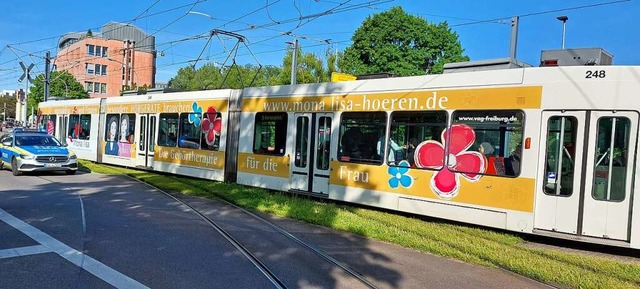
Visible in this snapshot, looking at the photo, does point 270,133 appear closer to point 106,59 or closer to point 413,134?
point 413,134

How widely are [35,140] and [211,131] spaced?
22.3 ft

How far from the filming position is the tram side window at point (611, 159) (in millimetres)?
7625

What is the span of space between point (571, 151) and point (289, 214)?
17.3 ft

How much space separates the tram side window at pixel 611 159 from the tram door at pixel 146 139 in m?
14.7

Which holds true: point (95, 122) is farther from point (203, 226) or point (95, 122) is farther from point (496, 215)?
point (496, 215)

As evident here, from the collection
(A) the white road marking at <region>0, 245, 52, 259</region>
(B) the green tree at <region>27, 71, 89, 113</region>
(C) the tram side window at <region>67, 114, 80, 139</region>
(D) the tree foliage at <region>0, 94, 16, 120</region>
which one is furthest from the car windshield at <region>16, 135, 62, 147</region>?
(D) the tree foliage at <region>0, 94, 16, 120</region>

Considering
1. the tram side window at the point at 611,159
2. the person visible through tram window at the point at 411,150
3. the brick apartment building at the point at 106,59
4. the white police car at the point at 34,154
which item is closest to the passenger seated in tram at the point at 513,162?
the tram side window at the point at 611,159

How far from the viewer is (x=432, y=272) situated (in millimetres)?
6301

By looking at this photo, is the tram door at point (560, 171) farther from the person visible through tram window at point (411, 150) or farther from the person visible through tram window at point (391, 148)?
the person visible through tram window at point (391, 148)

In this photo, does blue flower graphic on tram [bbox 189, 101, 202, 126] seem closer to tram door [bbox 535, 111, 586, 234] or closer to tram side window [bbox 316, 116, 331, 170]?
tram side window [bbox 316, 116, 331, 170]

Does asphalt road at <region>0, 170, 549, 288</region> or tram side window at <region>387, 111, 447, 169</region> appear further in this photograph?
tram side window at <region>387, 111, 447, 169</region>

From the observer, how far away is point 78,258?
20.0ft

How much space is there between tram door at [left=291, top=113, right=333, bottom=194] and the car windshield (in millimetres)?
9886

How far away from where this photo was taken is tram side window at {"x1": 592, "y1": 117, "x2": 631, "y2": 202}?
7.62 m
